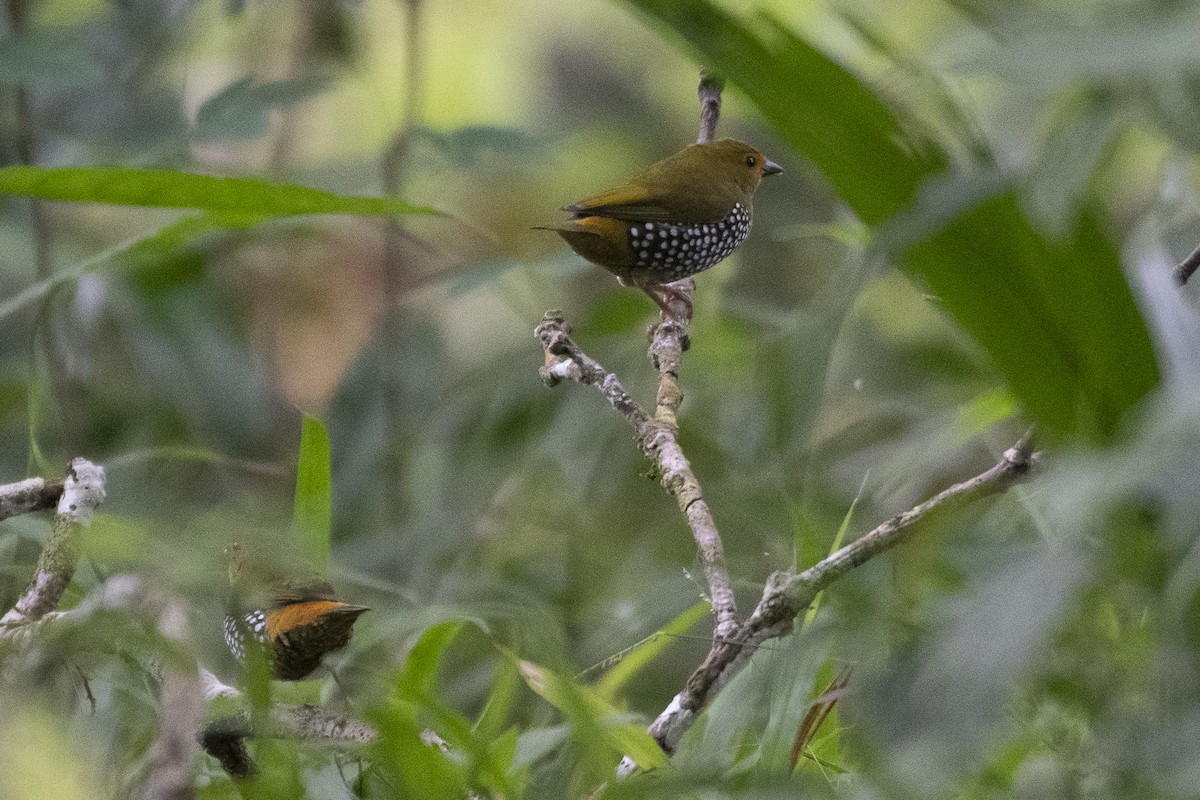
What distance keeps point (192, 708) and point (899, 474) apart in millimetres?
547

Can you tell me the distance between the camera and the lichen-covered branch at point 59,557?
1010 millimetres

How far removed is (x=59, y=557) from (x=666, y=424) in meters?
0.62

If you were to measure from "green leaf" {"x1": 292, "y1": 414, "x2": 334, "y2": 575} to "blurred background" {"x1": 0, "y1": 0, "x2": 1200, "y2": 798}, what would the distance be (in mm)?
48

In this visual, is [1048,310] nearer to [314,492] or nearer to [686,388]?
[314,492]

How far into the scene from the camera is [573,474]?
2635 mm

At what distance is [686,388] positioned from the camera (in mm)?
2773

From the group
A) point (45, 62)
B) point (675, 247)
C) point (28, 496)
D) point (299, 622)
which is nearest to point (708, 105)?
point (675, 247)

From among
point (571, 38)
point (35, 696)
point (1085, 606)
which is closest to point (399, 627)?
point (35, 696)

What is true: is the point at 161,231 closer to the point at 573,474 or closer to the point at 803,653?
the point at 803,653

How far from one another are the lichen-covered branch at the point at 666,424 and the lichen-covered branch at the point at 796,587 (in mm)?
22

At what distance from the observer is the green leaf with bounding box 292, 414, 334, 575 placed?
Answer: 1.19 m

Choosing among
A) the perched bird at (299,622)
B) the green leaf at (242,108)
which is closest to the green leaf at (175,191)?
the perched bird at (299,622)

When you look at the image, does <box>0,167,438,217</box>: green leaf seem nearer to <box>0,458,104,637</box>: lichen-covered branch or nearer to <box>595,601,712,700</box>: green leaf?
<box>0,458,104,637</box>: lichen-covered branch

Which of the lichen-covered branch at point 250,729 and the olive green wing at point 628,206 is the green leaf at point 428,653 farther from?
the olive green wing at point 628,206
